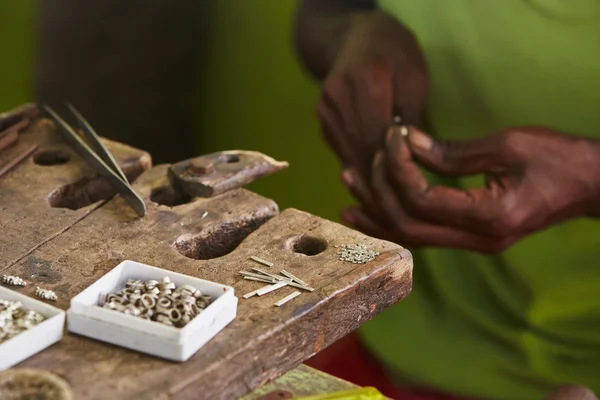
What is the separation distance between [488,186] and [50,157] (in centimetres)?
62

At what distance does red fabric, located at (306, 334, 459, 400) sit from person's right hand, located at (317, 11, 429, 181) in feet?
1.78

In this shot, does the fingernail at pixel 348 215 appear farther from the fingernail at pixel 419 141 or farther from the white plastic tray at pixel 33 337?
the white plastic tray at pixel 33 337

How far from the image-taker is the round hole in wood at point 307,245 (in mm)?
1098

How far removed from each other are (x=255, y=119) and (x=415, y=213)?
117cm

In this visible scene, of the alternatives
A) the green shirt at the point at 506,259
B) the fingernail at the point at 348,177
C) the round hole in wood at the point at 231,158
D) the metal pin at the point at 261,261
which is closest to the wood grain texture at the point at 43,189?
the round hole in wood at the point at 231,158

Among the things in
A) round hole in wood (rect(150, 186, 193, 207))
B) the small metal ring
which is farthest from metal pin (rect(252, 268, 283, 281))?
round hole in wood (rect(150, 186, 193, 207))

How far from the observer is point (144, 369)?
2.82ft

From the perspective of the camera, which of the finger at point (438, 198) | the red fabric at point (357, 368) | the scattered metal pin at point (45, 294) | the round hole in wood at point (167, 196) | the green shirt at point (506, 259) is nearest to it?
the scattered metal pin at point (45, 294)

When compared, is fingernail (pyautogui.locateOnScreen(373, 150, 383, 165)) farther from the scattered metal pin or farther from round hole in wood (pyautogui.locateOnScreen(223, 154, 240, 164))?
the scattered metal pin

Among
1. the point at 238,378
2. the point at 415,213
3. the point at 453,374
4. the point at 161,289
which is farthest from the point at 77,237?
the point at 453,374

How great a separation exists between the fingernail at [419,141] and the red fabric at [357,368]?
658 millimetres

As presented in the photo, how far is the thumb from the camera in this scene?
1.41m

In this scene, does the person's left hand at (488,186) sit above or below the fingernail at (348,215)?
above

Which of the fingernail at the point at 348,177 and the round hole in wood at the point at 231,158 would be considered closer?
the round hole in wood at the point at 231,158
